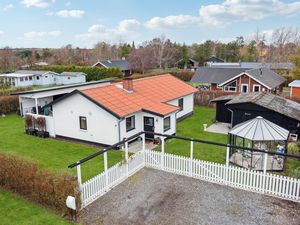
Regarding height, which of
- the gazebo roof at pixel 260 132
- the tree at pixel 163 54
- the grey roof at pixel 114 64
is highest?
the tree at pixel 163 54

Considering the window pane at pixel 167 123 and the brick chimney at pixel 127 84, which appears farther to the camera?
the brick chimney at pixel 127 84

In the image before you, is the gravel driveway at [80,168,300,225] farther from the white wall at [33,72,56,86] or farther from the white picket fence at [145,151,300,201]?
the white wall at [33,72,56,86]

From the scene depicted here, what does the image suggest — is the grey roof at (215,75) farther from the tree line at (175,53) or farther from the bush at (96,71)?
the tree line at (175,53)

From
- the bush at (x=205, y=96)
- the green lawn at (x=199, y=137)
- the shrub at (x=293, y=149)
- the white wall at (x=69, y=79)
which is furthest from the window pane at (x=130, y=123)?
the white wall at (x=69, y=79)

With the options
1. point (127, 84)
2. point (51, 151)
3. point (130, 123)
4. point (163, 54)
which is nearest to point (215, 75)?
point (127, 84)

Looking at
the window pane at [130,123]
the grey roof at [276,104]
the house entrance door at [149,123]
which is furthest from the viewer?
the house entrance door at [149,123]

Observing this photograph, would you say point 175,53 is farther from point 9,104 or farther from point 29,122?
point 29,122

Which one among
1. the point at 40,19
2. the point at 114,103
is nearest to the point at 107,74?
the point at 40,19
